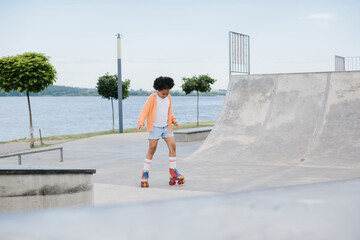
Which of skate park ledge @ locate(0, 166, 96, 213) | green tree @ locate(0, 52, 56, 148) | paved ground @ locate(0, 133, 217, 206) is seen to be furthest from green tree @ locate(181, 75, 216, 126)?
skate park ledge @ locate(0, 166, 96, 213)

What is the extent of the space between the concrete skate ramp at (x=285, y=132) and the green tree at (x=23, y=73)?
35.9 ft

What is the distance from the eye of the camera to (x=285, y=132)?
8922mm

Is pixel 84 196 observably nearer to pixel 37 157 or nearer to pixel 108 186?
pixel 108 186

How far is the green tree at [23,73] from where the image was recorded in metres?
18.4

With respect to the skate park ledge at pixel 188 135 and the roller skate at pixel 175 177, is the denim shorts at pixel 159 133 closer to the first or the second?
the roller skate at pixel 175 177

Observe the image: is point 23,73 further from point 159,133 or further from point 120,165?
point 159,133

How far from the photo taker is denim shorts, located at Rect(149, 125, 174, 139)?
21.1 ft

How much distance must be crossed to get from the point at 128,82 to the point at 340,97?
2926 centimetres

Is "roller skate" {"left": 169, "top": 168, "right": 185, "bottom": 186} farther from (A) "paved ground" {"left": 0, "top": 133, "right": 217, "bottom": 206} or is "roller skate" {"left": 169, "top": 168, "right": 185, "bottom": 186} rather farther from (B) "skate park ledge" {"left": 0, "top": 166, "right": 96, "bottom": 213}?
(B) "skate park ledge" {"left": 0, "top": 166, "right": 96, "bottom": 213}

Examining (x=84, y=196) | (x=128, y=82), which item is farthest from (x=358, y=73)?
(x=128, y=82)

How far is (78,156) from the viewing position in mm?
10711

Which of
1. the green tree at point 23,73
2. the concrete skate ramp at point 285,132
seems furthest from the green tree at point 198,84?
the concrete skate ramp at point 285,132

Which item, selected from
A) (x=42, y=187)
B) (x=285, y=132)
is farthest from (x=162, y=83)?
(x=285, y=132)

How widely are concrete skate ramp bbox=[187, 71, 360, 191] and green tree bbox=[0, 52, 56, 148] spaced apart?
10.9 m
